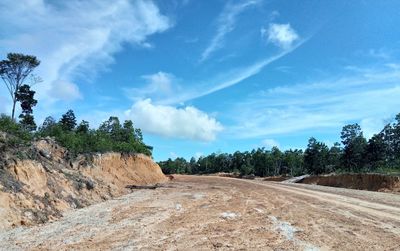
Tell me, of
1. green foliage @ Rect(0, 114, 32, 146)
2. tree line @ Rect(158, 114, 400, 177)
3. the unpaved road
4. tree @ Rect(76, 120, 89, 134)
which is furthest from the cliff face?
tree line @ Rect(158, 114, 400, 177)

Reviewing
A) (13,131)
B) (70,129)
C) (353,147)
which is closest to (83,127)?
(70,129)

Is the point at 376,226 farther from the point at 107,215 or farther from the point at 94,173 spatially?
the point at 94,173

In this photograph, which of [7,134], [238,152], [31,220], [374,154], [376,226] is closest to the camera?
[376,226]

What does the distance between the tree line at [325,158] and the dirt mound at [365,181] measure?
157 inches

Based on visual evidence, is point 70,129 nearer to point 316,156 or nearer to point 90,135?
point 90,135

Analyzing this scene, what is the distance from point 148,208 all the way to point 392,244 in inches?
440

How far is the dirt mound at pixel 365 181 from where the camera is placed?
38.4 m

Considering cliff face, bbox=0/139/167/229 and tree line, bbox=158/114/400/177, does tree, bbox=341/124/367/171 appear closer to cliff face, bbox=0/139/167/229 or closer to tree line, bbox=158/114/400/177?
tree line, bbox=158/114/400/177

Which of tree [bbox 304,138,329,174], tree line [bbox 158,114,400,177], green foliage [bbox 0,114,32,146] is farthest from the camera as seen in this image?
tree [bbox 304,138,329,174]

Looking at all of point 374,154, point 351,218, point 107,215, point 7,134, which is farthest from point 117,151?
point 374,154

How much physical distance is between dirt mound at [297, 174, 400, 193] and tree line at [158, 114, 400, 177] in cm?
398

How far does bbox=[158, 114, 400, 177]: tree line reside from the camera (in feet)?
241

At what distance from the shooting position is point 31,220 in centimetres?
1620

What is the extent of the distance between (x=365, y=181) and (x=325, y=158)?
47499mm
